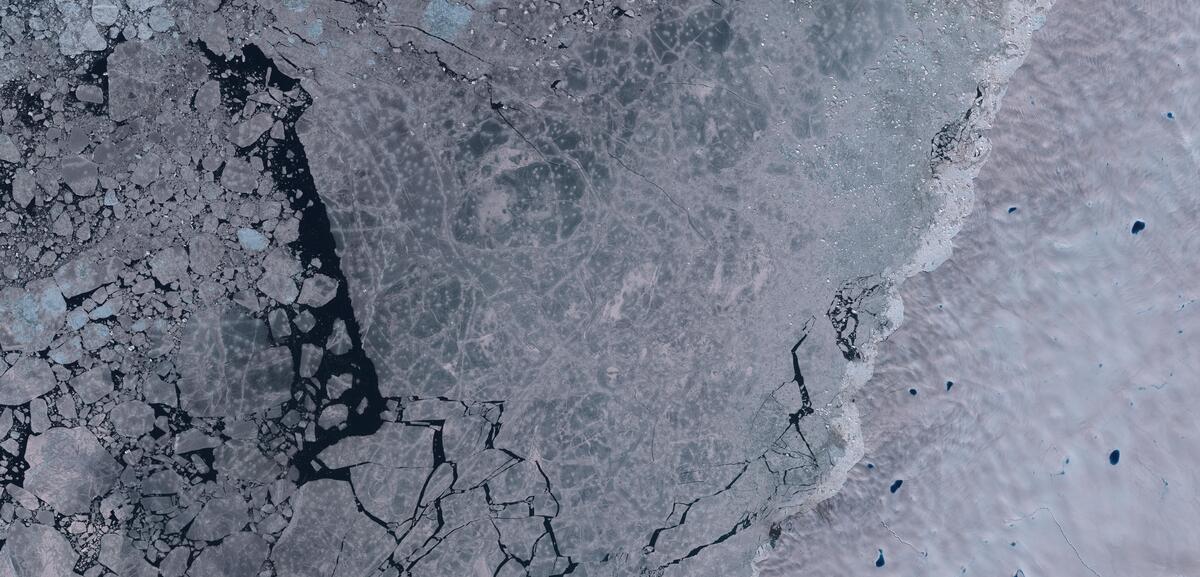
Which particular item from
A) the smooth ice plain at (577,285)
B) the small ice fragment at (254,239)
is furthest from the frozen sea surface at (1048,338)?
the small ice fragment at (254,239)

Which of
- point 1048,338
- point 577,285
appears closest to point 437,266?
point 577,285

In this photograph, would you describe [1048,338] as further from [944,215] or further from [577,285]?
[577,285]

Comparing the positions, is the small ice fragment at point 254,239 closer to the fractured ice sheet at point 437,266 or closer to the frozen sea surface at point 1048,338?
the fractured ice sheet at point 437,266

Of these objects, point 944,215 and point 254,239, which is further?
point 944,215

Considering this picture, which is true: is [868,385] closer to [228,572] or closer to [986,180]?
[986,180]

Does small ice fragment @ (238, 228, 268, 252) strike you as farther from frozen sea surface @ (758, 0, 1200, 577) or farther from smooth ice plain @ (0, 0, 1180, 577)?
frozen sea surface @ (758, 0, 1200, 577)

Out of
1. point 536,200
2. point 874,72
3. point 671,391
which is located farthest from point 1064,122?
point 536,200

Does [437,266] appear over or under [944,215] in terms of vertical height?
under
